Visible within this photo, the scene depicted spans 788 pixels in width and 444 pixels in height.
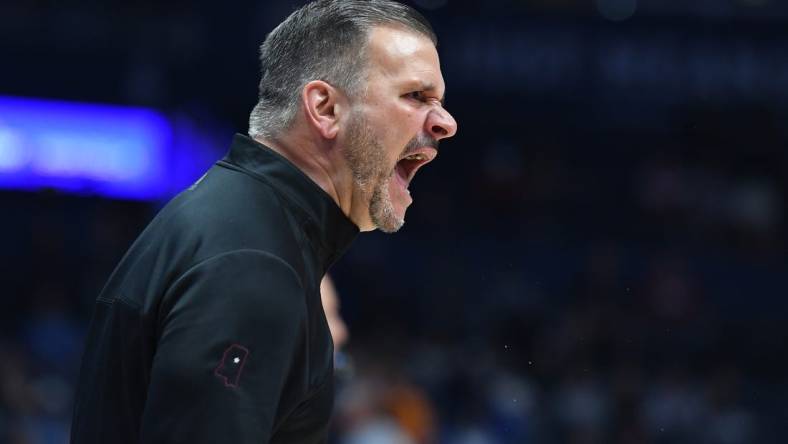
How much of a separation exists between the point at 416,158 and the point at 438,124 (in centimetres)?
10

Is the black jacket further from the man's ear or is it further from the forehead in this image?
the forehead

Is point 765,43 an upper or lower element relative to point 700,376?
upper

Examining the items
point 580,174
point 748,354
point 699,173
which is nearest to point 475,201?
point 580,174

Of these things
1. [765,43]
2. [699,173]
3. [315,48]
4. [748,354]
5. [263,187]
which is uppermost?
[315,48]

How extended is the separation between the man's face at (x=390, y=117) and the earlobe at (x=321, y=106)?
29mm

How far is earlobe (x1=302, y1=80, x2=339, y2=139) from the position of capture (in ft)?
5.85

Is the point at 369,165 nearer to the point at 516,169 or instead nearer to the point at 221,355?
the point at 221,355

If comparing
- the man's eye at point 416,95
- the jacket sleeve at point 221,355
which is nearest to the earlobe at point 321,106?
the man's eye at point 416,95

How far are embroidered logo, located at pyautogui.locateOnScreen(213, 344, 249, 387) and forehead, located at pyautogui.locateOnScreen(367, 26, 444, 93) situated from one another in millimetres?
527

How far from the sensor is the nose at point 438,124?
6.01 feet

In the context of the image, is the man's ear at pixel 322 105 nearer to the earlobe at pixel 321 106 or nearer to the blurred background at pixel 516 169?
the earlobe at pixel 321 106

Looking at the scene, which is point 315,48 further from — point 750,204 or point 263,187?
point 750,204

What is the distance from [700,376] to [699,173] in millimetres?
1996

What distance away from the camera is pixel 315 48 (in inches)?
71.1
